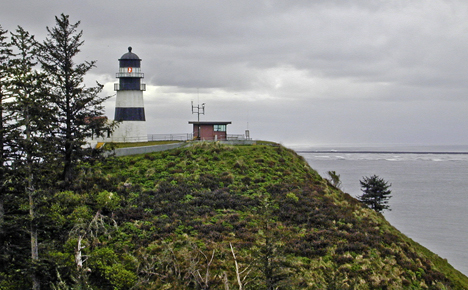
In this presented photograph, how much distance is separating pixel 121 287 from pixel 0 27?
10.0 meters

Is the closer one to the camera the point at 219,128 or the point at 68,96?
the point at 68,96

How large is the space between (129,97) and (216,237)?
26763 mm

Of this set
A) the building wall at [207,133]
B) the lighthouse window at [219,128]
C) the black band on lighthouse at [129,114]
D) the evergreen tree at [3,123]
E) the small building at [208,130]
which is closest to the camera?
the evergreen tree at [3,123]

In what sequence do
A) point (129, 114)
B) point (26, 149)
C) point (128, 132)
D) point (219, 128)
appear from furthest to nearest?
point (219, 128)
point (129, 114)
point (128, 132)
point (26, 149)

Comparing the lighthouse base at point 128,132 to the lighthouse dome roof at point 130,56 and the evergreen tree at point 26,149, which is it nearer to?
the lighthouse dome roof at point 130,56

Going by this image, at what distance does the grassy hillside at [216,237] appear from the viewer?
14.5m

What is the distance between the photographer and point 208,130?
45.2 meters

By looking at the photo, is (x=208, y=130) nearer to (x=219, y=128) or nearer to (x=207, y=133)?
(x=207, y=133)

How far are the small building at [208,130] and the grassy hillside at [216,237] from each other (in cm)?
1552

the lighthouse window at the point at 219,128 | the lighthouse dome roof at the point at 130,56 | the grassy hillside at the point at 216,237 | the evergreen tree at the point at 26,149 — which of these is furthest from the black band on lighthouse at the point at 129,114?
the evergreen tree at the point at 26,149

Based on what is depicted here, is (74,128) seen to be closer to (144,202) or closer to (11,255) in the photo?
(144,202)

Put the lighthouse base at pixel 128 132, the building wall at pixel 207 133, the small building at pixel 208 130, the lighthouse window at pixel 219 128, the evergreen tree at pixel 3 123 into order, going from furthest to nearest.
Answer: the lighthouse window at pixel 219 128
the building wall at pixel 207 133
the small building at pixel 208 130
the lighthouse base at pixel 128 132
the evergreen tree at pixel 3 123

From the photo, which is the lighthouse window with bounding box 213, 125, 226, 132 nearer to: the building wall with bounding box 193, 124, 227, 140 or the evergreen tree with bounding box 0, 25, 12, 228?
the building wall with bounding box 193, 124, 227, 140

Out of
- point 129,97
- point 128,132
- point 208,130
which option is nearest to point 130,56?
point 129,97
